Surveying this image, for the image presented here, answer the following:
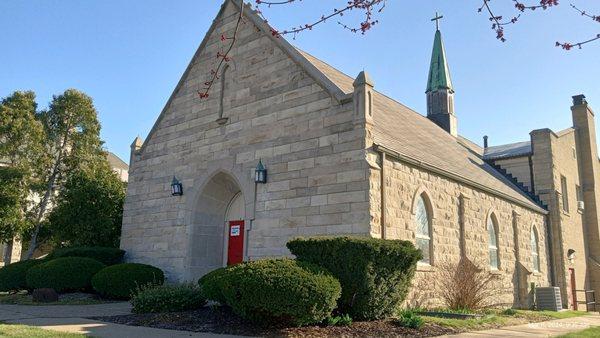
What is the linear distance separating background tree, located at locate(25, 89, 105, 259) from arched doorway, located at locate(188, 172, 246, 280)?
1121 cm

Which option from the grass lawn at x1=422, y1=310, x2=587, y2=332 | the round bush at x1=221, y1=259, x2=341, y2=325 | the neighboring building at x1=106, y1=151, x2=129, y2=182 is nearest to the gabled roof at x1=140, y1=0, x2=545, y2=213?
the grass lawn at x1=422, y1=310, x2=587, y2=332

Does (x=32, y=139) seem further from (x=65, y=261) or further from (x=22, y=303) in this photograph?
(x=22, y=303)

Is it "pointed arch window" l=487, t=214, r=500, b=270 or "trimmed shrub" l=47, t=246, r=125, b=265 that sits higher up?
"pointed arch window" l=487, t=214, r=500, b=270

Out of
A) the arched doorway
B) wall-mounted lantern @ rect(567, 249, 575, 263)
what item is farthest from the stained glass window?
the arched doorway

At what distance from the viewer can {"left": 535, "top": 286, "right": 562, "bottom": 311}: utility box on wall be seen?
719 inches

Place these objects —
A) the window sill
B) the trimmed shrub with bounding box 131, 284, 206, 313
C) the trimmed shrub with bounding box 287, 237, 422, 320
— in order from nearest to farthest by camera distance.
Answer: the trimmed shrub with bounding box 287, 237, 422, 320 < the trimmed shrub with bounding box 131, 284, 206, 313 < the window sill

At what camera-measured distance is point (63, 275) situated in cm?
1473

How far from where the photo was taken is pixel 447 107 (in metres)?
29.4

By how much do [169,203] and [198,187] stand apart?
1.55 m

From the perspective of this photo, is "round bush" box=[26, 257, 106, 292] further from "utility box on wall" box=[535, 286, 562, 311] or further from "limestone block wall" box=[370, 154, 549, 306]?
"utility box on wall" box=[535, 286, 562, 311]

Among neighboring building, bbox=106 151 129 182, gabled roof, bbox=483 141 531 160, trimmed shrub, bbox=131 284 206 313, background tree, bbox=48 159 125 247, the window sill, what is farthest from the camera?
neighboring building, bbox=106 151 129 182

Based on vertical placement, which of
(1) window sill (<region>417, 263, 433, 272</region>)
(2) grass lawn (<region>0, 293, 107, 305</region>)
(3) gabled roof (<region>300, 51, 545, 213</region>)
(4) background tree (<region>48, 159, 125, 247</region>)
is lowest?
(2) grass lawn (<region>0, 293, 107, 305</region>)

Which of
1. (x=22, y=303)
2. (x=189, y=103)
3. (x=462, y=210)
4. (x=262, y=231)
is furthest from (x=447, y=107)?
(x=22, y=303)

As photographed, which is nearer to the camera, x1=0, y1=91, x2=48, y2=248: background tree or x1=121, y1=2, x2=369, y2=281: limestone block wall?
x1=121, y1=2, x2=369, y2=281: limestone block wall
